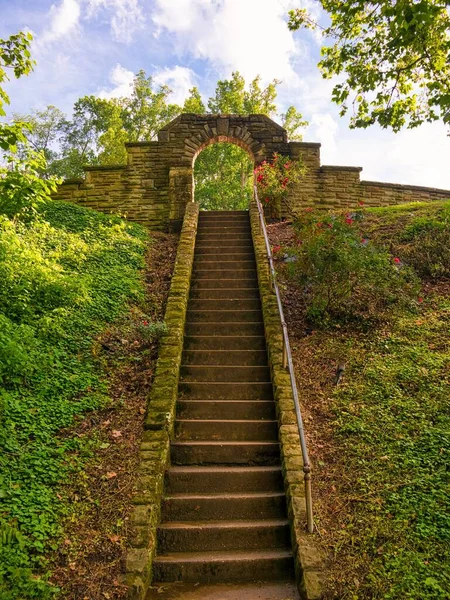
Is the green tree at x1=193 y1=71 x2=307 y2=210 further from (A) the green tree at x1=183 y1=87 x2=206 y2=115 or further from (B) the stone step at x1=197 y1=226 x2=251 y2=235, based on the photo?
(B) the stone step at x1=197 y1=226 x2=251 y2=235

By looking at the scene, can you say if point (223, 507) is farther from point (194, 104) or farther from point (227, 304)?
point (194, 104)

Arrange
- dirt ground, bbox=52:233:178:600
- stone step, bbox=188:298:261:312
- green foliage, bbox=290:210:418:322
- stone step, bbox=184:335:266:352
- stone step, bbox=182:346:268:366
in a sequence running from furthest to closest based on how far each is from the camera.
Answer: stone step, bbox=188:298:261:312 < green foliage, bbox=290:210:418:322 < stone step, bbox=184:335:266:352 < stone step, bbox=182:346:268:366 < dirt ground, bbox=52:233:178:600

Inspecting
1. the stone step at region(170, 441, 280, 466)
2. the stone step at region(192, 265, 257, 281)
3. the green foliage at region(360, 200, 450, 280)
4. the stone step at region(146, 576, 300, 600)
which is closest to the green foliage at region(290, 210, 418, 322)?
the green foliage at region(360, 200, 450, 280)

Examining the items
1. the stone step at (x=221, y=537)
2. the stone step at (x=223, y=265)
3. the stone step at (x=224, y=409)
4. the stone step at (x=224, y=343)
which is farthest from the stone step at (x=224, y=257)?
the stone step at (x=221, y=537)

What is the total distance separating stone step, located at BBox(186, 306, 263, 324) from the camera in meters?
7.25

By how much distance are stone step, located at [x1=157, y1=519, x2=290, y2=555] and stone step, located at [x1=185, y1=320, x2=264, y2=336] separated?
329 centimetres

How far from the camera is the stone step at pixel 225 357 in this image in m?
6.30

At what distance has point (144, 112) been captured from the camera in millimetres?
27812

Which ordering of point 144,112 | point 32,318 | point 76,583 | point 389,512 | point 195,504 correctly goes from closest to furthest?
point 76,583 → point 389,512 → point 195,504 → point 32,318 → point 144,112

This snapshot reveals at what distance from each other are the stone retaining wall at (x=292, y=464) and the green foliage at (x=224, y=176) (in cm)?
2224

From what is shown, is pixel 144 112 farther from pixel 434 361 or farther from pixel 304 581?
pixel 304 581

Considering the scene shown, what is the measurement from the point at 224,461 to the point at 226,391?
110cm

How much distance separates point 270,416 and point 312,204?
30.7 feet

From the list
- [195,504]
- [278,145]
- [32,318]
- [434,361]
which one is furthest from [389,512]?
[278,145]
